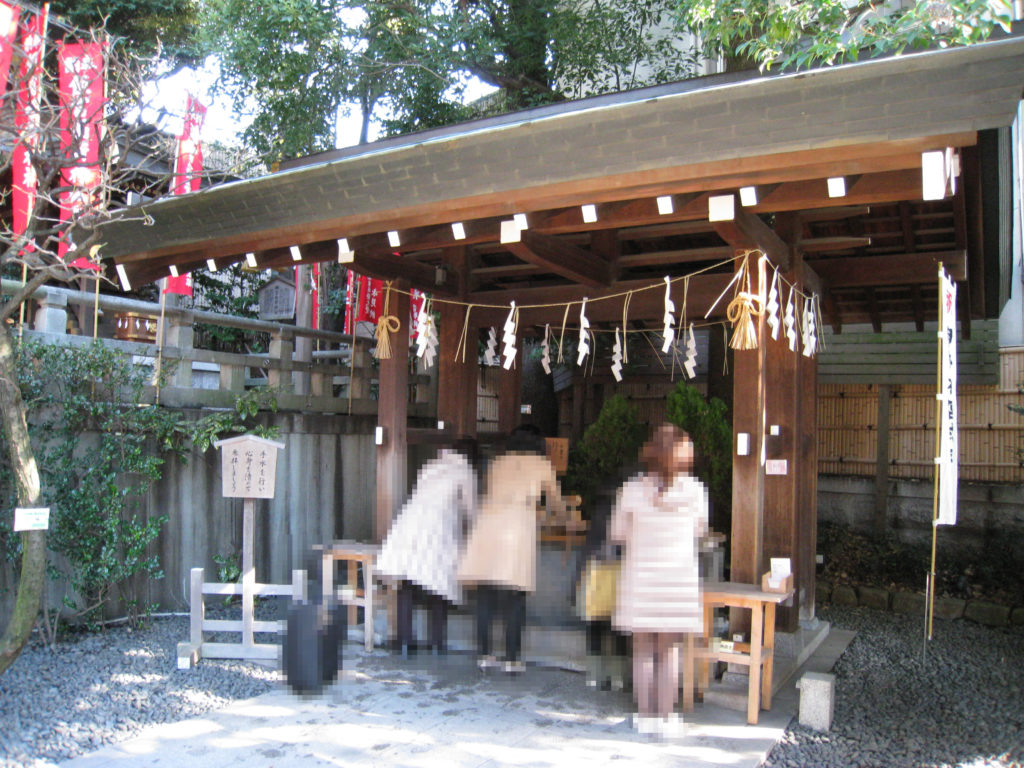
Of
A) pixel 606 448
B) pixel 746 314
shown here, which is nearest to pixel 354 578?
pixel 606 448

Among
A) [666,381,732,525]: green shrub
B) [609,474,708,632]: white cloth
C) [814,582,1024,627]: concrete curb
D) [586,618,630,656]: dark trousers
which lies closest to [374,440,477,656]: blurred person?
[586,618,630,656]: dark trousers

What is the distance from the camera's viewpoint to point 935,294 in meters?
8.77

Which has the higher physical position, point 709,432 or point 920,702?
point 709,432

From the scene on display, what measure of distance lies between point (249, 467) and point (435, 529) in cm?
176

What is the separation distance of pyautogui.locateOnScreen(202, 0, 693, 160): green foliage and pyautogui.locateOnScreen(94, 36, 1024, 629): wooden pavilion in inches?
85.7

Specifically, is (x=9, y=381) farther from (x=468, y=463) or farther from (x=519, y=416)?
(x=519, y=416)

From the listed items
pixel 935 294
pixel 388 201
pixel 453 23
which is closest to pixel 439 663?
pixel 388 201

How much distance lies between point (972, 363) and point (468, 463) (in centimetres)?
712

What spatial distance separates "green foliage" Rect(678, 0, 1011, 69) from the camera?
5180 millimetres

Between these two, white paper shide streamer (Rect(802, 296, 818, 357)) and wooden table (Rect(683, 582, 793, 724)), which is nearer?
wooden table (Rect(683, 582, 793, 724))

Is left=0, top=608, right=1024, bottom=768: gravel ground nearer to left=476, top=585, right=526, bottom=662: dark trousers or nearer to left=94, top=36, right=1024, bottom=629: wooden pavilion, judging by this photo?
left=94, top=36, right=1024, bottom=629: wooden pavilion

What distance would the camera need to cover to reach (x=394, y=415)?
23.1 feet

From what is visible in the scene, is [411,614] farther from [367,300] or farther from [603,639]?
[367,300]

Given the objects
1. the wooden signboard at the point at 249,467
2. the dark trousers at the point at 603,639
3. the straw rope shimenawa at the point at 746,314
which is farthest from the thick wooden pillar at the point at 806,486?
the wooden signboard at the point at 249,467
